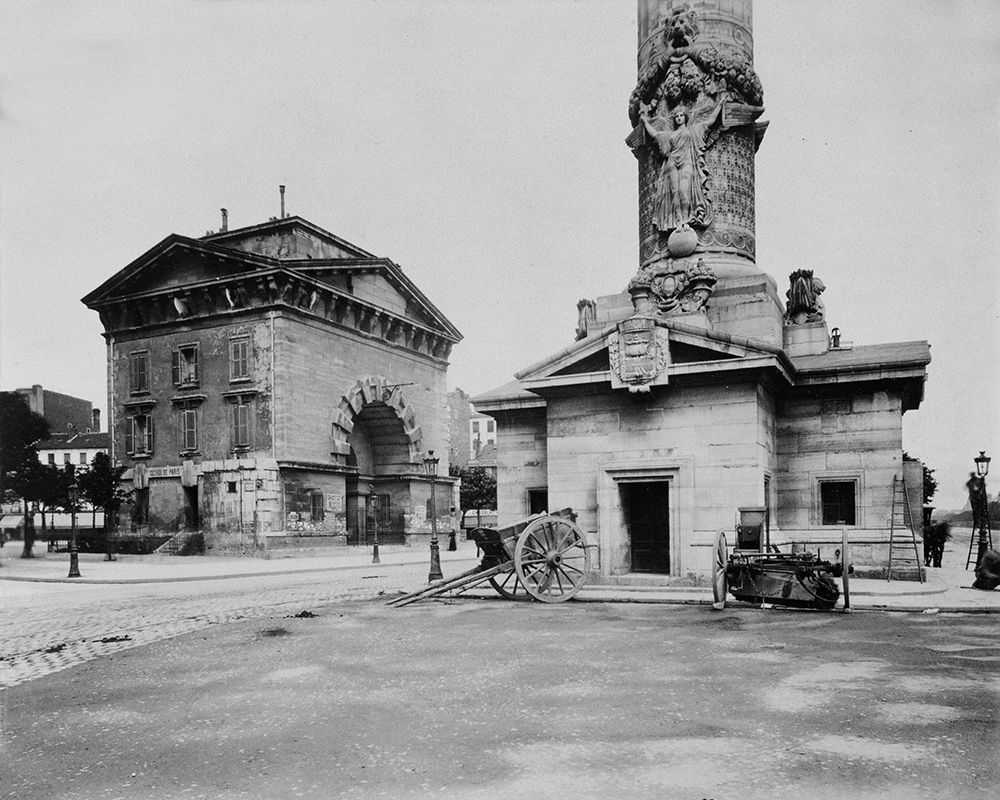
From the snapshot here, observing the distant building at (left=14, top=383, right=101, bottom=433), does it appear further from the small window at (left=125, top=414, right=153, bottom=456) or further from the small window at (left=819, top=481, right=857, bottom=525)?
the small window at (left=819, top=481, right=857, bottom=525)

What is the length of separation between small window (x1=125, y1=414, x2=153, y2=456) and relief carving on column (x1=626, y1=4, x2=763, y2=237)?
93.5 feet

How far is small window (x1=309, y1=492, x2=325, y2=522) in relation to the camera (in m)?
37.2

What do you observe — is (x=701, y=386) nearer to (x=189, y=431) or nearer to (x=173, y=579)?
(x=173, y=579)

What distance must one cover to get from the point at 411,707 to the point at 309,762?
158 centimetres

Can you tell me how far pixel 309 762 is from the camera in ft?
19.7

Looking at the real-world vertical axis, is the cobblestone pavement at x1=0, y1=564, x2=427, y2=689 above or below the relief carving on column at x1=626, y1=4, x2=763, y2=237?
below

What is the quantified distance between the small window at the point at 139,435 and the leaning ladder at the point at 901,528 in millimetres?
32728

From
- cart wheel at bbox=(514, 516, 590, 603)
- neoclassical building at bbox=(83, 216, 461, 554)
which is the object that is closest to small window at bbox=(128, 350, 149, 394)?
neoclassical building at bbox=(83, 216, 461, 554)

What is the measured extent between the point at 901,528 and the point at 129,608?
1601cm

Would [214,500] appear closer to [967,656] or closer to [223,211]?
[223,211]

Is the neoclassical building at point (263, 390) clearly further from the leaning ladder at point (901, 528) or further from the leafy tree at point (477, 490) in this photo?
the leaning ladder at point (901, 528)

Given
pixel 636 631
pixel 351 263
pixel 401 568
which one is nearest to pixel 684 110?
pixel 636 631

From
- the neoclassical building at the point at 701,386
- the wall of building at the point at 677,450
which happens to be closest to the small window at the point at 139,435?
the neoclassical building at the point at 701,386

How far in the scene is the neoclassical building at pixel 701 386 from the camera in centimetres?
1695
